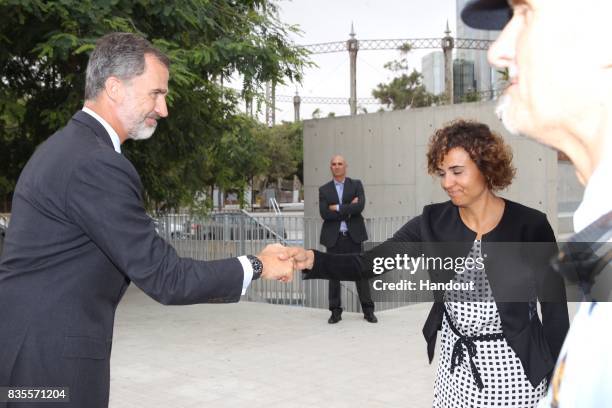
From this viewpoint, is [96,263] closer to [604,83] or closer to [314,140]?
[604,83]

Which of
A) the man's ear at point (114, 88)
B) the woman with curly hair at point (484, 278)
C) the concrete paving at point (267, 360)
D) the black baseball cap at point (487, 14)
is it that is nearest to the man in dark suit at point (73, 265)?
the man's ear at point (114, 88)

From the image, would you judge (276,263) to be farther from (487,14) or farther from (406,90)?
(406,90)

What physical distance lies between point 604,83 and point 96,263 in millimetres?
1860

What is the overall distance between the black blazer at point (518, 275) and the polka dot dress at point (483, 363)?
65 millimetres

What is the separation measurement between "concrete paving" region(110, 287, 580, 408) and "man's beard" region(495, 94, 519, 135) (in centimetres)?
502

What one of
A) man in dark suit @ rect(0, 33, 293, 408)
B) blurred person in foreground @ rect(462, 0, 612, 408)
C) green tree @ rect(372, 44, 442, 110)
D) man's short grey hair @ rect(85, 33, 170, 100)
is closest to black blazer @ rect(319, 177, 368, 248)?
man's short grey hair @ rect(85, 33, 170, 100)

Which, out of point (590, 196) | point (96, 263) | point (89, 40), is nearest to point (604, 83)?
point (590, 196)

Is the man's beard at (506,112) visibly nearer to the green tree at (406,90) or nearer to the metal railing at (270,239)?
the metal railing at (270,239)

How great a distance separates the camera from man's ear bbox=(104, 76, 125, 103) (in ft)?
8.44

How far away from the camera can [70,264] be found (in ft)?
7.38

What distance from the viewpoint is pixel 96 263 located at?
2293 millimetres

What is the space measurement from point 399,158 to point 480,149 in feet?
32.4

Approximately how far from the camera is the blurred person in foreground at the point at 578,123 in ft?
2.41

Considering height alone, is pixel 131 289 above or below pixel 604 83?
below
